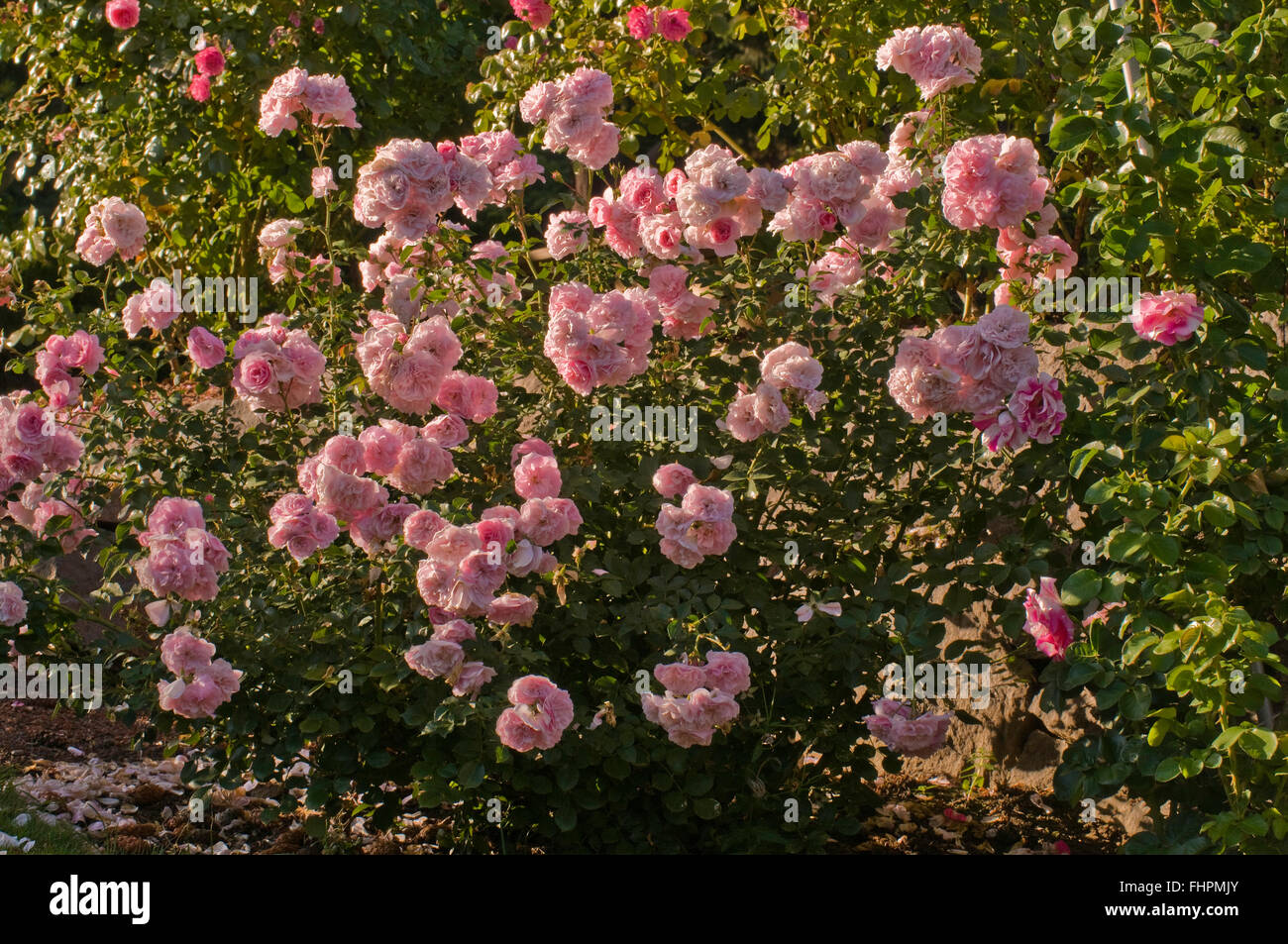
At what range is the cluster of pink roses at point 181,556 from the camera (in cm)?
246

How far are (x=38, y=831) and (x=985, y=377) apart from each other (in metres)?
2.40

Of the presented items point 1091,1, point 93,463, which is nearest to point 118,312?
point 93,463

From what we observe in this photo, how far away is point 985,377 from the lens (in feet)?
8.27

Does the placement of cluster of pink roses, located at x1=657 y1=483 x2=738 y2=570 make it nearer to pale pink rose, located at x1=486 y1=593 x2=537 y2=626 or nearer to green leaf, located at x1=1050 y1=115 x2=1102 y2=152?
pale pink rose, located at x1=486 y1=593 x2=537 y2=626

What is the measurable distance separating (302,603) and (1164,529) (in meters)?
1.68

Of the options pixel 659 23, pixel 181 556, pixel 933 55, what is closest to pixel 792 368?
pixel 933 55

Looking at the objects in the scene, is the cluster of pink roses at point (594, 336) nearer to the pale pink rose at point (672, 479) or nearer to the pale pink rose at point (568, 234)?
the pale pink rose at point (672, 479)

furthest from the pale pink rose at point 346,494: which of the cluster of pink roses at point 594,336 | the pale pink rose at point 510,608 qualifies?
the cluster of pink roses at point 594,336

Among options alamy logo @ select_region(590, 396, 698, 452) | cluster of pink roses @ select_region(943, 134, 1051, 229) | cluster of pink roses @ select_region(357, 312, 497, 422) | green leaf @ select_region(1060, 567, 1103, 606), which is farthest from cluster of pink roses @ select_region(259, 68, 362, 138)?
green leaf @ select_region(1060, 567, 1103, 606)

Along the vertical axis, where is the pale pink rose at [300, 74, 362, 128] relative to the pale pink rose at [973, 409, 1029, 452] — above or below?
above

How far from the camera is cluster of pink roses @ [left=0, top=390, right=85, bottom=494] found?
2.85 meters

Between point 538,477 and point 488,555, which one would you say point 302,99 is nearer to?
point 538,477

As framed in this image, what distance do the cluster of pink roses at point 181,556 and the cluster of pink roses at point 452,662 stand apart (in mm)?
420

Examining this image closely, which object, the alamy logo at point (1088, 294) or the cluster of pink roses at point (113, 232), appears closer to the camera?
the alamy logo at point (1088, 294)
